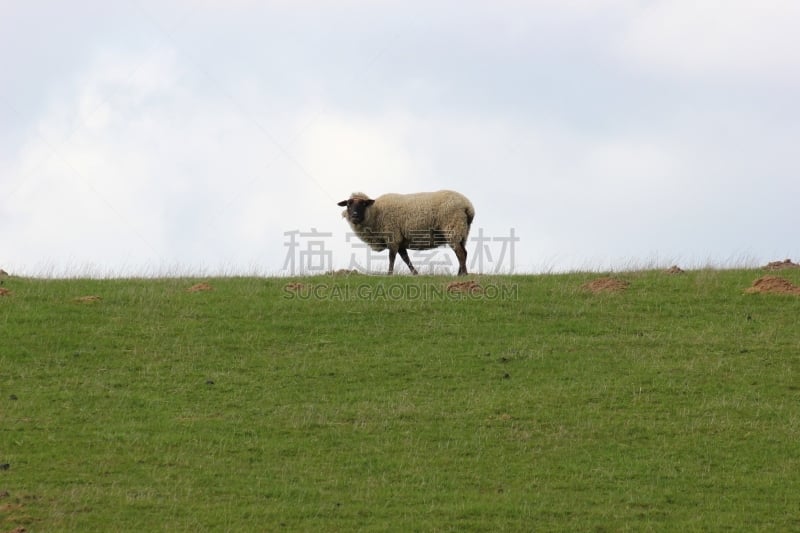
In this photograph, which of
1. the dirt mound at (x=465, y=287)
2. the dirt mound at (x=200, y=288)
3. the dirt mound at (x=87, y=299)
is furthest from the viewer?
the dirt mound at (x=200, y=288)

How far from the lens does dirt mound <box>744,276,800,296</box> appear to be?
75.7 feet

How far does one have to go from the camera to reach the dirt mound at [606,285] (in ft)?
76.5

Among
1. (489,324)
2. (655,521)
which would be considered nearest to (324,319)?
(489,324)

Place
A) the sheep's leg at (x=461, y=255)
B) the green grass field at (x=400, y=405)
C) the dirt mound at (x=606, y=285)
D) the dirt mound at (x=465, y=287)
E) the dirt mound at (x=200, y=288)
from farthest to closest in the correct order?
the sheep's leg at (x=461, y=255) → the dirt mound at (x=200, y=288) → the dirt mound at (x=606, y=285) → the dirt mound at (x=465, y=287) → the green grass field at (x=400, y=405)

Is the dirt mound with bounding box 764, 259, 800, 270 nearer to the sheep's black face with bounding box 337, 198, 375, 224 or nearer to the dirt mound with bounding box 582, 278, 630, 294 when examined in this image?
the dirt mound with bounding box 582, 278, 630, 294

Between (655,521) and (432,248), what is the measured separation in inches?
532

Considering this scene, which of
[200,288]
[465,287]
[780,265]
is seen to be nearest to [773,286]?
[780,265]

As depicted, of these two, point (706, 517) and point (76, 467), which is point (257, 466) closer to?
point (76, 467)

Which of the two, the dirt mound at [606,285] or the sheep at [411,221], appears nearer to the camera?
the dirt mound at [606,285]

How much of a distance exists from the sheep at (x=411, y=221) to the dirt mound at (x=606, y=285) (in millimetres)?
3082

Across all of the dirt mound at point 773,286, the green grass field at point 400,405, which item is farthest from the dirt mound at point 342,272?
the dirt mound at point 773,286

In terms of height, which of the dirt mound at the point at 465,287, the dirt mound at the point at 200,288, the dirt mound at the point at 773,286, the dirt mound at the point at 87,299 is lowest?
the dirt mound at the point at 87,299

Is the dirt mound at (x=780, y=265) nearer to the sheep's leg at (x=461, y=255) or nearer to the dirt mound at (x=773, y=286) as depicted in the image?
the dirt mound at (x=773, y=286)

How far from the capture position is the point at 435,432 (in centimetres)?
1645
